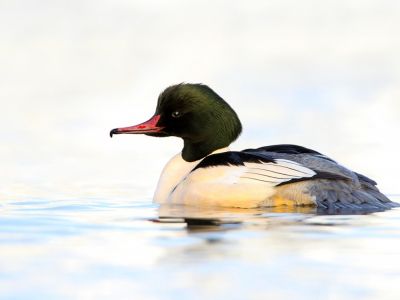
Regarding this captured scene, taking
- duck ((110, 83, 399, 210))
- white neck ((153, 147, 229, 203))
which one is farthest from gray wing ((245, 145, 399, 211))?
white neck ((153, 147, 229, 203))

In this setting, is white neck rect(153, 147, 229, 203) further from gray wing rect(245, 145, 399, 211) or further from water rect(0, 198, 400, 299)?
water rect(0, 198, 400, 299)

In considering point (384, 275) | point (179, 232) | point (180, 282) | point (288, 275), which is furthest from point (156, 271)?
point (179, 232)

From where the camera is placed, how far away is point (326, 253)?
15.8 ft

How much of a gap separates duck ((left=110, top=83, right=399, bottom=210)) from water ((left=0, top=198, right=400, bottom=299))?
0.43 metres

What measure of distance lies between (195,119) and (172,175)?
56cm

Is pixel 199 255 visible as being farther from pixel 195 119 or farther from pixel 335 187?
pixel 195 119

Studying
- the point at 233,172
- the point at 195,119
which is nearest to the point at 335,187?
the point at 233,172

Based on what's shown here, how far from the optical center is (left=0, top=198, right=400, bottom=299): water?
12.6ft

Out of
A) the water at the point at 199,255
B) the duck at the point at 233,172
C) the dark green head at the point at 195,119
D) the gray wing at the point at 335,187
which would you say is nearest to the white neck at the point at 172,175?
the duck at the point at 233,172

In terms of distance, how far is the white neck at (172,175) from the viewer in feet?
27.7

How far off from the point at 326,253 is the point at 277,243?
409 mm

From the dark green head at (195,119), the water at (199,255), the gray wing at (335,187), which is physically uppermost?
the dark green head at (195,119)

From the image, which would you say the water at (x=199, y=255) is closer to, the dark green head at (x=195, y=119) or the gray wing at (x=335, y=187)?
the gray wing at (x=335, y=187)

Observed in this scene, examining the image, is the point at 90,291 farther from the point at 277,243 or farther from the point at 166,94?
the point at 166,94
